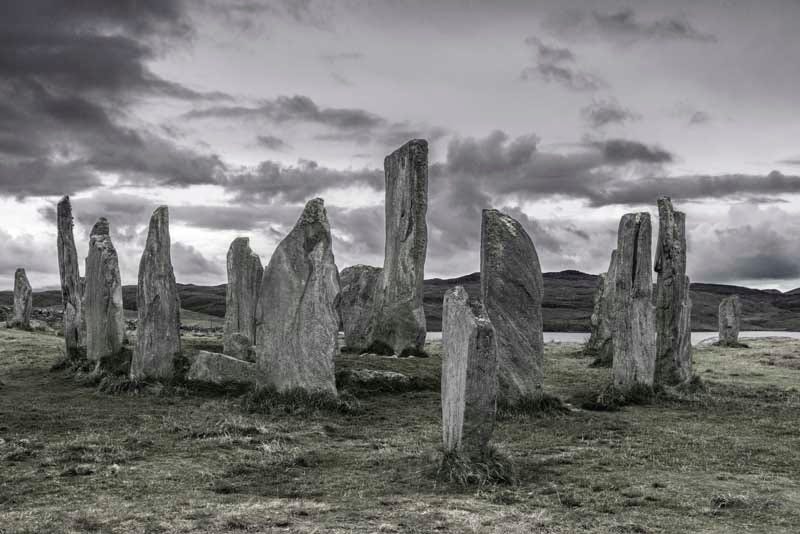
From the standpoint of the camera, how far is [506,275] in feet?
49.7

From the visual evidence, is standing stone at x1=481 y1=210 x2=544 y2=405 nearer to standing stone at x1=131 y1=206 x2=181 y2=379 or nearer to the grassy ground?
the grassy ground

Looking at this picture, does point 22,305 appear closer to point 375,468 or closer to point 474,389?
point 375,468

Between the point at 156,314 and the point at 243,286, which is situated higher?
the point at 243,286

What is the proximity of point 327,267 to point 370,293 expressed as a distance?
39.1 ft

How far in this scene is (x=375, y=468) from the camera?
10648 mm

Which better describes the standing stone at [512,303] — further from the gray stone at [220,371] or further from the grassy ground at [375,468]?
the gray stone at [220,371]

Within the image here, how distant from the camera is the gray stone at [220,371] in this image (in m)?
17.1

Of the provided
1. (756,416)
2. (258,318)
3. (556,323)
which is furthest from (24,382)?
(556,323)

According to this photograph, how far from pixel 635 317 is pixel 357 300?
497 inches

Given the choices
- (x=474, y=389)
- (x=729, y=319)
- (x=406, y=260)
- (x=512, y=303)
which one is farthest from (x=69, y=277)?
(x=729, y=319)

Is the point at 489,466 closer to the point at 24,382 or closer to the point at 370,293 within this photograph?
the point at 24,382

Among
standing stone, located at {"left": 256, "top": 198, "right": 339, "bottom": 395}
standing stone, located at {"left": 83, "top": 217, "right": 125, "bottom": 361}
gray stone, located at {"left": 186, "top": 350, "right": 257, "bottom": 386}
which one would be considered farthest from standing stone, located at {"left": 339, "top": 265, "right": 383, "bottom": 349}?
standing stone, located at {"left": 256, "top": 198, "right": 339, "bottom": 395}

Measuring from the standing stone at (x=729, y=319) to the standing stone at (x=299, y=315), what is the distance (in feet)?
87.7

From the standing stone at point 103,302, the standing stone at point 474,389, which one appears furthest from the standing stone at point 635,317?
the standing stone at point 103,302
